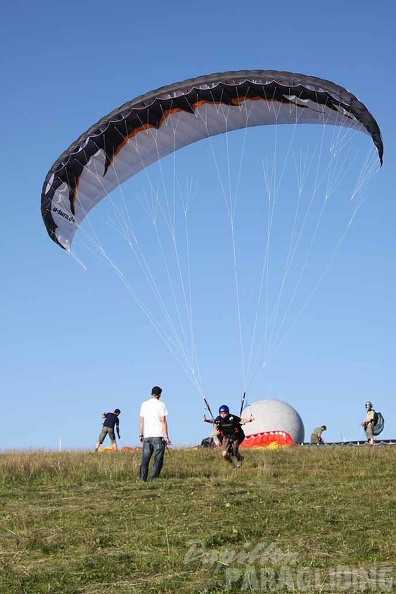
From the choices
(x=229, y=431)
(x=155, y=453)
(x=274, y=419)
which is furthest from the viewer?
(x=274, y=419)

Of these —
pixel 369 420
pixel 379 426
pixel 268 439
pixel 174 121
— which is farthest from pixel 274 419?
pixel 174 121

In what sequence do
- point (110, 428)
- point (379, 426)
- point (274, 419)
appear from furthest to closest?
point (274, 419), point (379, 426), point (110, 428)

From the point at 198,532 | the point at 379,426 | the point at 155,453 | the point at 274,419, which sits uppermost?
the point at 274,419

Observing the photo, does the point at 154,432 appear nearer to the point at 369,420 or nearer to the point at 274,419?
the point at 369,420

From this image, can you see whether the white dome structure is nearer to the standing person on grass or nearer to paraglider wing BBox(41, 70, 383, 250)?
the standing person on grass

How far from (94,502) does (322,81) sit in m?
11.0

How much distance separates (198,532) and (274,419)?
26531 millimetres

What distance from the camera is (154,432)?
15.6 meters

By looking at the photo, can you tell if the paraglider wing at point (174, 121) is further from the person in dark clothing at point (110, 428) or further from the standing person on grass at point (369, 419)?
→ the standing person on grass at point (369, 419)

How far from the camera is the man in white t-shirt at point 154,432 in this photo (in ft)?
50.9

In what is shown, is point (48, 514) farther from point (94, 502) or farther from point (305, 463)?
point (305, 463)

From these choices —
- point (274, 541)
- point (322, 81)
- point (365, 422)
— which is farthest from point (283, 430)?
point (274, 541)

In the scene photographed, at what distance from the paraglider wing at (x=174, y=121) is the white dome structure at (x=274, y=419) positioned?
16.3 m

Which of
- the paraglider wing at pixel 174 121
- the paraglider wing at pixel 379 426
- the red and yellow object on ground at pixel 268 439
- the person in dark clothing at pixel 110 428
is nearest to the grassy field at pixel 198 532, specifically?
the paraglider wing at pixel 174 121
